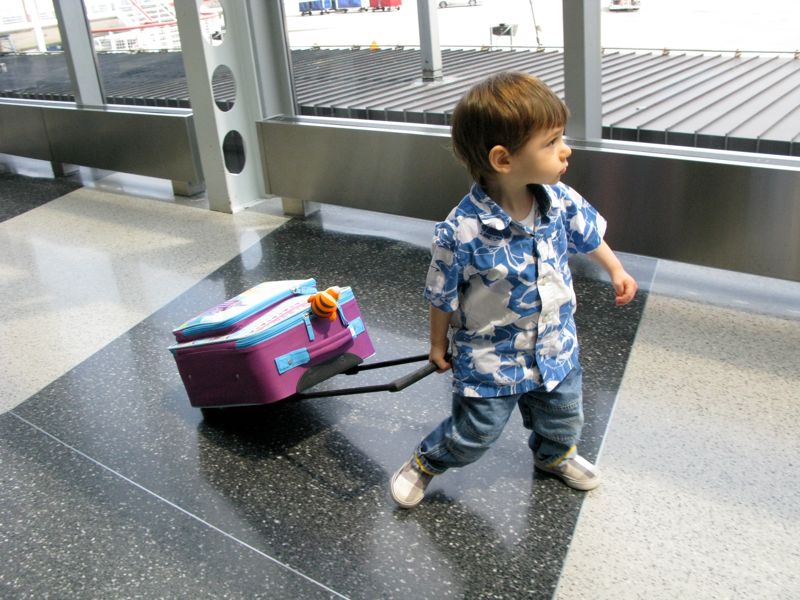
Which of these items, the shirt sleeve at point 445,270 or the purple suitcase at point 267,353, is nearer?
the shirt sleeve at point 445,270

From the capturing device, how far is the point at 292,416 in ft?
7.75

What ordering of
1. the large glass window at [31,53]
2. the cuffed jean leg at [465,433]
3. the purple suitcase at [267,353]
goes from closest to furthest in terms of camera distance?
the cuffed jean leg at [465,433] → the purple suitcase at [267,353] → the large glass window at [31,53]

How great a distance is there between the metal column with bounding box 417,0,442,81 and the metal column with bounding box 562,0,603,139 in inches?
30.5

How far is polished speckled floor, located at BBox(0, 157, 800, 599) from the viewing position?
5.60 feet

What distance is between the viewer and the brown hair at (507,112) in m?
1.52

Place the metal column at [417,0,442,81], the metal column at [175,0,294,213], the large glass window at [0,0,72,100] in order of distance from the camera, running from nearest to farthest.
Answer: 1. the metal column at [417,0,442,81]
2. the metal column at [175,0,294,213]
3. the large glass window at [0,0,72,100]

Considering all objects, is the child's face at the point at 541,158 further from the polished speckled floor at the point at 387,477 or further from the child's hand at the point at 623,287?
the polished speckled floor at the point at 387,477

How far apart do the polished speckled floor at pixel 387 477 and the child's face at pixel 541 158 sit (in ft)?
2.64

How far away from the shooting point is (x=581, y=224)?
176 cm

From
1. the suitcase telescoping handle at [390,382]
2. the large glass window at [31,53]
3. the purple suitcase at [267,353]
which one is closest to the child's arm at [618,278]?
the suitcase telescoping handle at [390,382]

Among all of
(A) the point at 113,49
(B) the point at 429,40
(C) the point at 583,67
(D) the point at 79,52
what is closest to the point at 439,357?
(C) the point at 583,67

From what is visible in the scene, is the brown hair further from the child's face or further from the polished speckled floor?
the polished speckled floor

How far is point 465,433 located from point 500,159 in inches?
24.8

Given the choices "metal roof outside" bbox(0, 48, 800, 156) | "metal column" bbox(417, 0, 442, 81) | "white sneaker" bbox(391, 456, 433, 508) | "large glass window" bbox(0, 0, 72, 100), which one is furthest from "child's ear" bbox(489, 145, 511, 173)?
"large glass window" bbox(0, 0, 72, 100)
